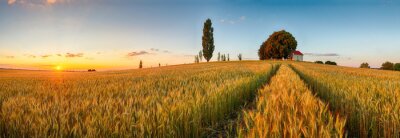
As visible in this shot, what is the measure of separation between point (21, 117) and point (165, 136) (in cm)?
156

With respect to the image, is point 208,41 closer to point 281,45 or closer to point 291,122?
point 281,45

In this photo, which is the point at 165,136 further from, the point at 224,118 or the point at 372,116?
the point at 372,116

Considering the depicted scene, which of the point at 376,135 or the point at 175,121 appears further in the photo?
the point at 376,135

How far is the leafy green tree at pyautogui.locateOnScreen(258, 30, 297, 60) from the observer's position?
68.4 metres

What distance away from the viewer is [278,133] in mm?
2035

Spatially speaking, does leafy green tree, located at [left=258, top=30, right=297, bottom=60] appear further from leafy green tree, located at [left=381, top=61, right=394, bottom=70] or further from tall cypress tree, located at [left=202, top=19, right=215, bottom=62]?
leafy green tree, located at [left=381, top=61, right=394, bottom=70]

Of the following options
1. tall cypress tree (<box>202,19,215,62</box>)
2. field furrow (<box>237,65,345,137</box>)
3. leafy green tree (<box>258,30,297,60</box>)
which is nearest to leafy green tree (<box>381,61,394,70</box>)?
leafy green tree (<box>258,30,297,60</box>)

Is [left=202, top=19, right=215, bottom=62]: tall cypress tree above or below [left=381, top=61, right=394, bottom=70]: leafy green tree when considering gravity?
above

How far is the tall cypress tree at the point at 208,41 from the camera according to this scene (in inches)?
2857

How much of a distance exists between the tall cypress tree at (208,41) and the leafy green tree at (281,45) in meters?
16.4

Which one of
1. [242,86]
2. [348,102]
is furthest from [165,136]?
[242,86]

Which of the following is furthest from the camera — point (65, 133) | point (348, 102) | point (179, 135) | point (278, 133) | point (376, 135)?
point (348, 102)

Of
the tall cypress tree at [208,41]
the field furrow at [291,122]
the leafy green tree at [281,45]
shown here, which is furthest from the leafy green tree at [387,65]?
the field furrow at [291,122]

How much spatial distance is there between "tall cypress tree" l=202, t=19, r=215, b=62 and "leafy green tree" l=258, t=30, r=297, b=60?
53.8ft
